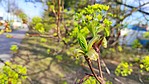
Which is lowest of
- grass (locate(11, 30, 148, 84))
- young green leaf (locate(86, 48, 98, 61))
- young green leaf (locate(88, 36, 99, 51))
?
grass (locate(11, 30, 148, 84))

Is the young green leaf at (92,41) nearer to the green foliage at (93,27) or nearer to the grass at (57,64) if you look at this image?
the green foliage at (93,27)

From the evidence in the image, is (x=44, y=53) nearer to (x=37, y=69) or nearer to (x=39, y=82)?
(x=37, y=69)

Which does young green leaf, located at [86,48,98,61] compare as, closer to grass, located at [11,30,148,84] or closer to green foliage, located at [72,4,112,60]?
green foliage, located at [72,4,112,60]

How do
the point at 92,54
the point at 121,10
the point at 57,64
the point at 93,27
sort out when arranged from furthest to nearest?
1. the point at 57,64
2. the point at 121,10
3. the point at 93,27
4. the point at 92,54

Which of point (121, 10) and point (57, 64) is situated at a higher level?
point (121, 10)

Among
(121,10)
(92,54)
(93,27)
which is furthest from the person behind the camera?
(121,10)

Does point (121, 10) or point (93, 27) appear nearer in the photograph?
point (93, 27)

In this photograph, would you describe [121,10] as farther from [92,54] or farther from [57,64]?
[92,54]

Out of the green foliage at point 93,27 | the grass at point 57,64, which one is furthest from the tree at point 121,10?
the green foliage at point 93,27

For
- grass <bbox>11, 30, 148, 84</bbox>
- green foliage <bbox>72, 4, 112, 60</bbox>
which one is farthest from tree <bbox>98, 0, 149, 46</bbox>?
green foliage <bbox>72, 4, 112, 60</bbox>

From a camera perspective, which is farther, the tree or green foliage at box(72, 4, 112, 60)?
the tree

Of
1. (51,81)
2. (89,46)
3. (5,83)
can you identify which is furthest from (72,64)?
(89,46)

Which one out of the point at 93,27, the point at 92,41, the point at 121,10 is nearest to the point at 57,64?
the point at 121,10
